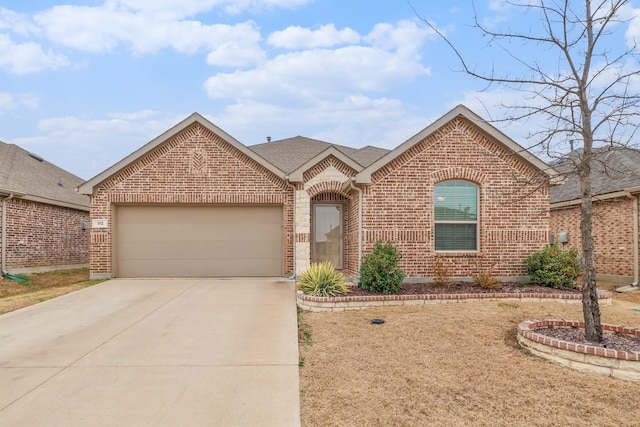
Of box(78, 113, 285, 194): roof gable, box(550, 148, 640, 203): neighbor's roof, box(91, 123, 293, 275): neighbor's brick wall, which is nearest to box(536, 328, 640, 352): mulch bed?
box(550, 148, 640, 203): neighbor's roof

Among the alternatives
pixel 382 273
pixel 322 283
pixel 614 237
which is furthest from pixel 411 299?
pixel 614 237

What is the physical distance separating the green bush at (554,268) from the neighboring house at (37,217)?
15.2 metres

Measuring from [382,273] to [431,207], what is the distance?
8.14 feet

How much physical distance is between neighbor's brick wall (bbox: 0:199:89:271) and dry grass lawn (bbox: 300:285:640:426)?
1157 cm

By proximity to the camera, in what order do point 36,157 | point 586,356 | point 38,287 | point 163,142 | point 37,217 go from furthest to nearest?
point 36,157, point 37,217, point 163,142, point 38,287, point 586,356

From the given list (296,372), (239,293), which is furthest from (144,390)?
(239,293)

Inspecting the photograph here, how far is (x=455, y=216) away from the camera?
10914 millimetres

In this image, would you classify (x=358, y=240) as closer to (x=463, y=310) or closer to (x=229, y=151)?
(x=463, y=310)

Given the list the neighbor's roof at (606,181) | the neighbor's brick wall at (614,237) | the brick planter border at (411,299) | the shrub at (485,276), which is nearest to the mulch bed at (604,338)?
the brick planter border at (411,299)

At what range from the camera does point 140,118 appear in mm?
18516

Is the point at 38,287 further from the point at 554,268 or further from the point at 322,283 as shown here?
the point at 554,268

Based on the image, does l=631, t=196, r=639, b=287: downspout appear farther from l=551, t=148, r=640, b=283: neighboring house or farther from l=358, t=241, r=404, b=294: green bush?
l=358, t=241, r=404, b=294: green bush

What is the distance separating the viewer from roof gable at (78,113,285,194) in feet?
42.3

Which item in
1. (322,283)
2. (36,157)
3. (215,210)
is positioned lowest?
(322,283)
